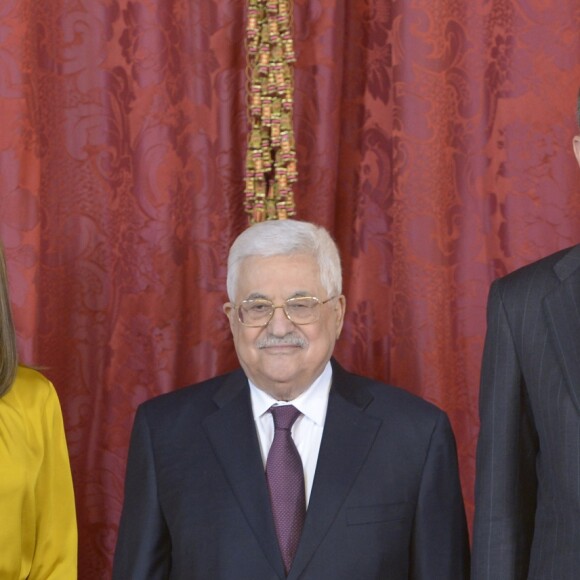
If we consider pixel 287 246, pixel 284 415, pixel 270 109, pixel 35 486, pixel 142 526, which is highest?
pixel 270 109

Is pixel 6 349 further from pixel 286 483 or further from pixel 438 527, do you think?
pixel 438 527

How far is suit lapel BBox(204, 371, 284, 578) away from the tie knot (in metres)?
0.05

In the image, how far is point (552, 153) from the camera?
2660 mm

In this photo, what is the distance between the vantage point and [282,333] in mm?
2199

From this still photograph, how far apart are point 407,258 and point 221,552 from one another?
2.88 feet

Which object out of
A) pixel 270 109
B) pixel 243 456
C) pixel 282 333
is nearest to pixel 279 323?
pixel 282 333

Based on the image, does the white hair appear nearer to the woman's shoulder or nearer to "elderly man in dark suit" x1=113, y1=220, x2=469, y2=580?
"elderly man in dark suit" x1=113, y1=220, x2=469, y2=580

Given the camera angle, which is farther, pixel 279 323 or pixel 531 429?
pixel 279 323

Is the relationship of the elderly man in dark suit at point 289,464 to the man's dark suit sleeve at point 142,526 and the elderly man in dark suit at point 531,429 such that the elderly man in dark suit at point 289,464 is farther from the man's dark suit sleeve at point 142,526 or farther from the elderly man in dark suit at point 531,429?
the elderly man in dark suit at point 531,429

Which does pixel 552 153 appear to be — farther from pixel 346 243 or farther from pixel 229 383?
pixel 229 383

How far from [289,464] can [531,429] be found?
0.52 metres

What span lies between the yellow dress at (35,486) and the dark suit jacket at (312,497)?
0.49 feet

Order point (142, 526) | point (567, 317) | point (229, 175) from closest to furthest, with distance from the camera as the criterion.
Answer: point (567, 317), point (142, 526), point (229, 175)

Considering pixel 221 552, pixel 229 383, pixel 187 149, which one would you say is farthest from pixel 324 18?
pixel 221 552
